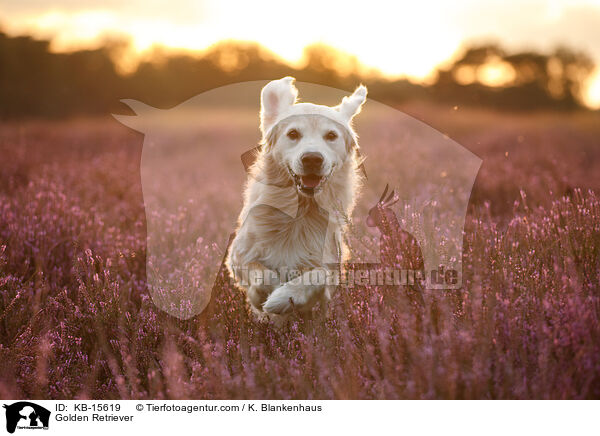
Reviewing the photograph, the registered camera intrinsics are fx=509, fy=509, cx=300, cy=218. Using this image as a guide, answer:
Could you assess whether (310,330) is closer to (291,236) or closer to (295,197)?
(291,236)

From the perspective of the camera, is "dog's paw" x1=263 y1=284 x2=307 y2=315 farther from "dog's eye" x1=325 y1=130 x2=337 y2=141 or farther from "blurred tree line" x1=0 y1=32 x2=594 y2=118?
"blurred tree line" x1=0 y1=32 x2=594 y2=118

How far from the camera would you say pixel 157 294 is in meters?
3.63

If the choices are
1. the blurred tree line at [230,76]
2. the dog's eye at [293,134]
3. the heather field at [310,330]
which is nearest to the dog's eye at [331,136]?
the dog's eye at [293,134]

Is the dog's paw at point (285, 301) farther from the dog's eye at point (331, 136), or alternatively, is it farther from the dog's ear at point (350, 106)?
the dog's ear at point (350, 106)

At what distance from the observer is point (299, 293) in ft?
10.8

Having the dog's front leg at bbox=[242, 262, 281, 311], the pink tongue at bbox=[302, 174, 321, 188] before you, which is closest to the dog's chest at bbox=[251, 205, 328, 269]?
the dog's front leg at bbox=[242, 262, 281, 311]

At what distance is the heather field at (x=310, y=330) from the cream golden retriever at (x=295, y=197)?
28cm

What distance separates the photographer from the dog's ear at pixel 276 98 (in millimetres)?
3902

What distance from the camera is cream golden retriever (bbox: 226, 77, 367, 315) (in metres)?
3.59

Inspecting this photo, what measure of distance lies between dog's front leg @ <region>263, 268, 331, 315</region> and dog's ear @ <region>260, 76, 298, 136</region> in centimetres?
132
